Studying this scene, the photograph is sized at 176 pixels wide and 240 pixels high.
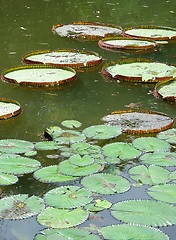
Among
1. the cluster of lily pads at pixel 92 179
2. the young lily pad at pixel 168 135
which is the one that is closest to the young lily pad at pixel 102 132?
the cluster of lily pads at pixel 92 179

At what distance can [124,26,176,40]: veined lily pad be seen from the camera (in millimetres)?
5562

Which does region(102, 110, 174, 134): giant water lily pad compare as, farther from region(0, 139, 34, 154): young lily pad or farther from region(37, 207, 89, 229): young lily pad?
region(37, 207, 89, 229): young lily pad

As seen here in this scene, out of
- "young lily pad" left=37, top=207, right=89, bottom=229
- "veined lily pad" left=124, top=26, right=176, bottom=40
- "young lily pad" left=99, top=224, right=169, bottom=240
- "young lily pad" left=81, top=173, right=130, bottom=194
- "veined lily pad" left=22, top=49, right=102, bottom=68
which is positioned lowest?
"young lily pad" left=37, top=207, right=89, bottom=229

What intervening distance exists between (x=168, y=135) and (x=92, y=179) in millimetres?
733

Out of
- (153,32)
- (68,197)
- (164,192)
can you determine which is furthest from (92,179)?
(153,32)

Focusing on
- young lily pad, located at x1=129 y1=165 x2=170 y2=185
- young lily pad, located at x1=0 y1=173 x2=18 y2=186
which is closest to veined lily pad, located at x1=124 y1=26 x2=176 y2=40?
young lily pad, located at x1=129 y1=165 x2=170 y2=185

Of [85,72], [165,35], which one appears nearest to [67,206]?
[85,72]

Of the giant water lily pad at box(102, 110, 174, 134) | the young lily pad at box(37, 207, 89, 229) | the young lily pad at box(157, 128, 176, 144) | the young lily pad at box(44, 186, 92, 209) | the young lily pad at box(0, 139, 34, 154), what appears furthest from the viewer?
the giant water lily pad at box(102, 110, 174, 134)

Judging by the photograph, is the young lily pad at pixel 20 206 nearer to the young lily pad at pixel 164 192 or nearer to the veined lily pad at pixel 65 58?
the young lily pad at pixel 164 192

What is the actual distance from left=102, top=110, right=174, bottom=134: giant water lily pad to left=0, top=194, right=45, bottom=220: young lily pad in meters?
0.97

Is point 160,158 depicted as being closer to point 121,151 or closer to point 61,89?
point 121,151

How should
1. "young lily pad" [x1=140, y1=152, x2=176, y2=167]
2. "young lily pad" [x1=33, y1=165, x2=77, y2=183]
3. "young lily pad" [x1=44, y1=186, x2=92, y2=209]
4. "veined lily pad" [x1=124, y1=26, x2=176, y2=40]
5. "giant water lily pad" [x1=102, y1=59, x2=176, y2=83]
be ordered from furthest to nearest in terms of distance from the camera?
"veined lily pad" [x1=124, y1=26, x2=176, y2=40] → "giant water lily pad" [x1=102, y1=59, x2=176, y2=83] → "young lily pad" [x1=140, y1=152, x2=176, y2=167] → "young lily pad" [x1=33, y1=165, x2=77, y2=183] → "young lily pad" [x1=44, y1=186, x2=92, y2=209]

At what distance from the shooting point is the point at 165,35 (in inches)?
221

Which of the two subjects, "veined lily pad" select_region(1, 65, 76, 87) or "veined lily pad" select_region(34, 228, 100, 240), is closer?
"veined lily pad" select_region(34, 228, 100, 240)
